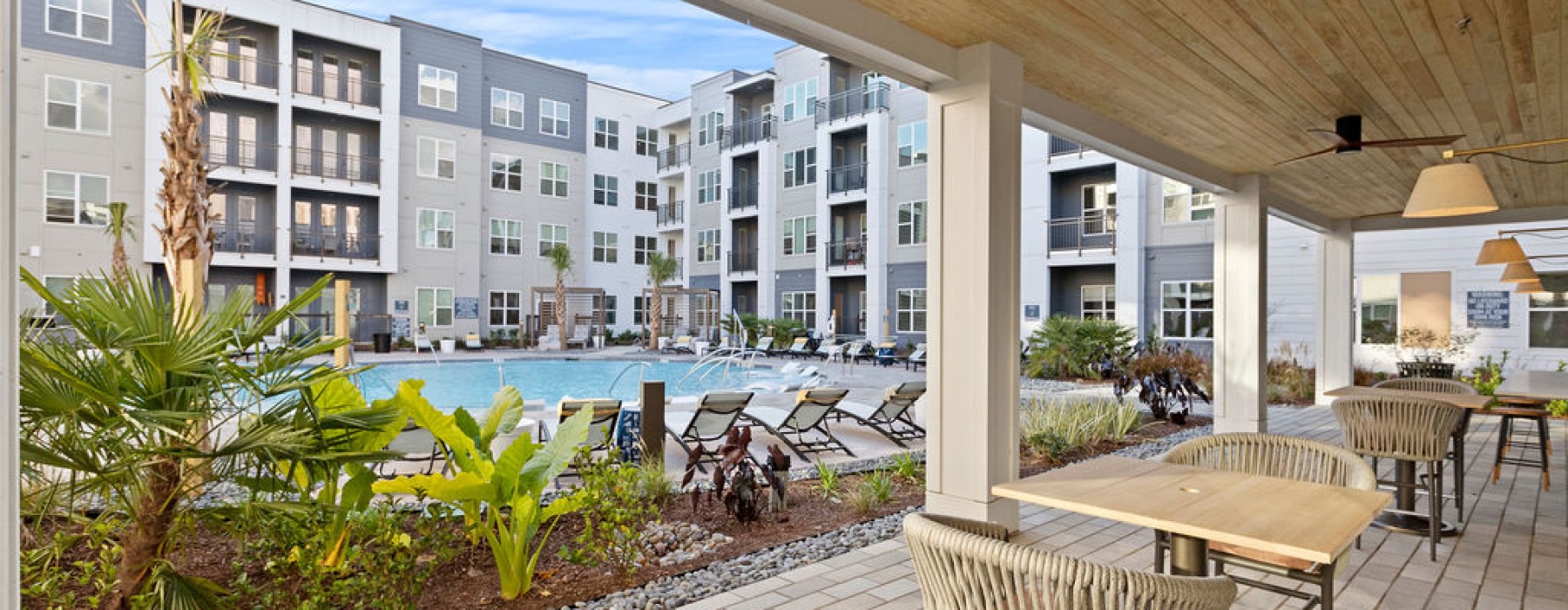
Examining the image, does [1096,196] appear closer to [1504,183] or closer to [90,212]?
[1504,183]

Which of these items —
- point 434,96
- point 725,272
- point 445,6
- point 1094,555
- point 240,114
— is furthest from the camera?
point 445,6

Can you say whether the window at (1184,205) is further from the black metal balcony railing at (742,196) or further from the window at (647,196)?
the window at (647,196)

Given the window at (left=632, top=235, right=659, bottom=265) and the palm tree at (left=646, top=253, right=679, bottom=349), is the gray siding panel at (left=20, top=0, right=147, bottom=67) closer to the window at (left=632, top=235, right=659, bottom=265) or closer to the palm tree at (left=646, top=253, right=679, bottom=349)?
the palm tree at (left=646, top=253, right=679, bottom=349)

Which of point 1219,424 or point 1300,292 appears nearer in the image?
point 1219,424

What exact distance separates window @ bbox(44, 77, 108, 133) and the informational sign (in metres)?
28.7

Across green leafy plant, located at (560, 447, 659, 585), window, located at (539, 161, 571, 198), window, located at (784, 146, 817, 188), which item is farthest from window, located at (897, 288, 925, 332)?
green leafy plant, located at (560, 447, 659, 585)

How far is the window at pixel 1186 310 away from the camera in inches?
680

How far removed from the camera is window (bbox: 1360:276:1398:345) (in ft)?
47.3

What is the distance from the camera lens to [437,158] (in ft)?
79.8

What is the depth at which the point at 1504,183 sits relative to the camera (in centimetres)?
816

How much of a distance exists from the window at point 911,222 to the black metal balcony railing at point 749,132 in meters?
5.55

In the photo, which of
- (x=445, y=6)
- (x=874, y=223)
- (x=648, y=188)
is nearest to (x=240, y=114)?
(x=648, y=188)

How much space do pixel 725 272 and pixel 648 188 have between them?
6.00 m

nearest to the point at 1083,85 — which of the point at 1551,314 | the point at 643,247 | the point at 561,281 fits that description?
the point at 1551,314
